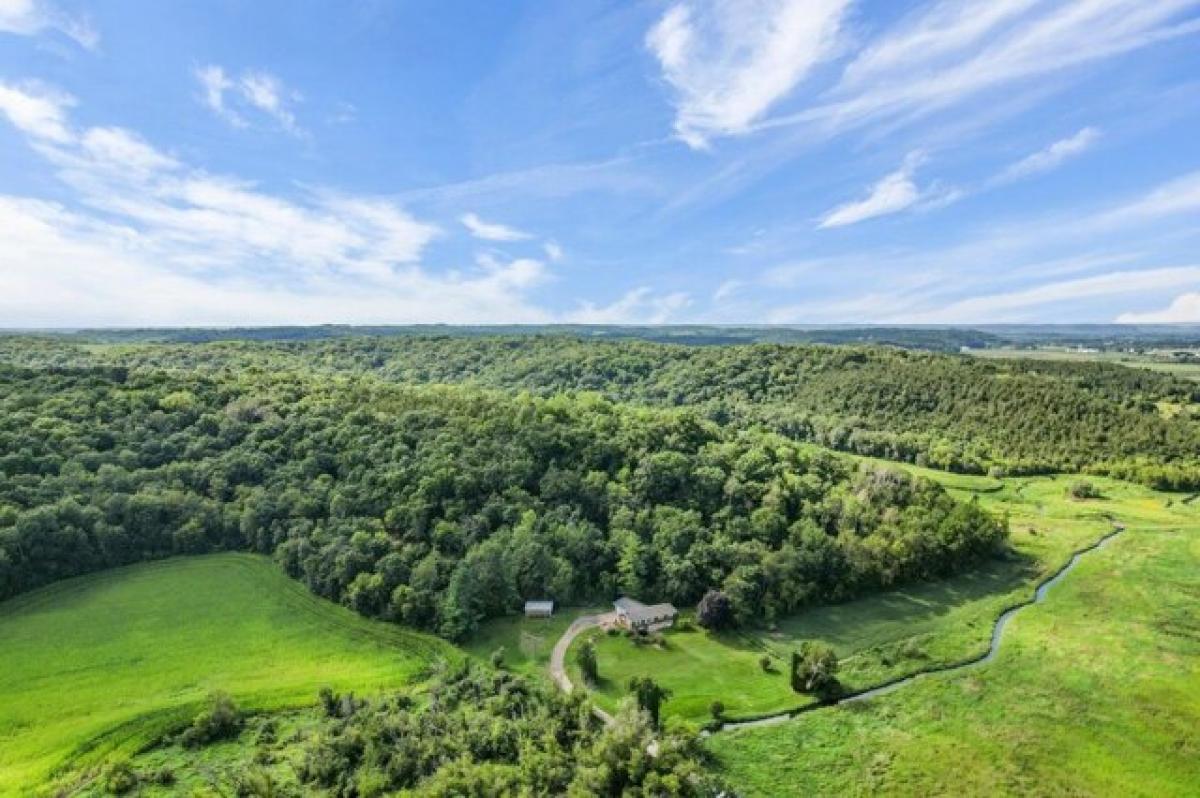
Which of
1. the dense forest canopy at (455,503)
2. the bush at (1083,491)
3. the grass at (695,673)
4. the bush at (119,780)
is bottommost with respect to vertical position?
the bush at (119,780)

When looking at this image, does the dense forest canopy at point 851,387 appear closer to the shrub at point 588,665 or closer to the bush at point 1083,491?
the bush at point 1083,491

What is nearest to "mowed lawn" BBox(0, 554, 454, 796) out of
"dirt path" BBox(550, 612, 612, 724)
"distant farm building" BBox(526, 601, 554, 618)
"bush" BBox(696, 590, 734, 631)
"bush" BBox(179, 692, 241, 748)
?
"bush" BBox(179, 692, 241, 748)

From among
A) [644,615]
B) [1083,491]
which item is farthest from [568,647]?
[1083,491]

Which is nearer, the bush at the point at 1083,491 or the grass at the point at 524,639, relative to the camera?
the grass at the point at 524,639

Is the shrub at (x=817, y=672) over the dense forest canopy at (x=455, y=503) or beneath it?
beneath

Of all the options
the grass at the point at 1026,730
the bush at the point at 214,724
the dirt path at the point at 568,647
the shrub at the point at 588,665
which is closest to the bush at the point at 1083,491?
the grass at the point at 1026,730

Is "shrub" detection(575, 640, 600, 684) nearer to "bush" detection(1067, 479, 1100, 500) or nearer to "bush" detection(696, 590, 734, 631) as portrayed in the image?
"bush" detection(696, 590, 734, 631)

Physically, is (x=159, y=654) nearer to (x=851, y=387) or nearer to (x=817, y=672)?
(x=817, y=672)
